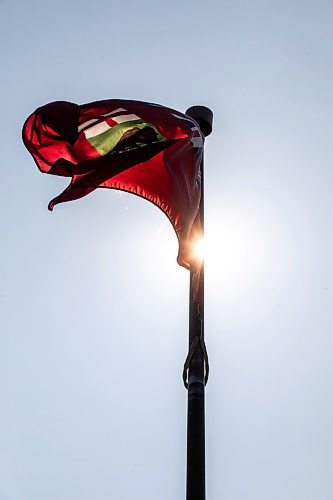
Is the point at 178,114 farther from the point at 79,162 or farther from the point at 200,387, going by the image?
the point at 200,387

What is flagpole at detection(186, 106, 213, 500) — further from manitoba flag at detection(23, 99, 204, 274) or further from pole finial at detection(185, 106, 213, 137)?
pole finial at detection(185, 106, 213, 137)

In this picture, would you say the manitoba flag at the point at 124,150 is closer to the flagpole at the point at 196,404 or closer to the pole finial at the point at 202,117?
the pole finial at the point at 202,117

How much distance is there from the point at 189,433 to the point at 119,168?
3729 millimetres

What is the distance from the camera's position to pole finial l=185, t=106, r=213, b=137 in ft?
28.9

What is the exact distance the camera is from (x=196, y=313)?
7059 mm

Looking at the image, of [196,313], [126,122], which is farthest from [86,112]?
[196,313]

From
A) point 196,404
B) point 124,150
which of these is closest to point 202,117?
point 124,150

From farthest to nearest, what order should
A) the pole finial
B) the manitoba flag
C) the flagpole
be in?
the pole finial < the manitoba flag < the flagpole

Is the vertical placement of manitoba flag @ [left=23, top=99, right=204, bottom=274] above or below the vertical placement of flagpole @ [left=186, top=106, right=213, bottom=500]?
above

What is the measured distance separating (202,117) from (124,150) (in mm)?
1055

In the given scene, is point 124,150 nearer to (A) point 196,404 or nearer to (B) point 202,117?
(B) point 202,117

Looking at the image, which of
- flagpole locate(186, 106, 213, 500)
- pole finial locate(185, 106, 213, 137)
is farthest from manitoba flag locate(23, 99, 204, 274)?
flagpole locate(186, 106, 213, 500)

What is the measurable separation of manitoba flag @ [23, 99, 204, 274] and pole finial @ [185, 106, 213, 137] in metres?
0.22

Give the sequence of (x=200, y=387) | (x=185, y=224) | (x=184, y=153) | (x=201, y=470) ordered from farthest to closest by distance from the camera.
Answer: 1. (x=184, y=153)
2. (x=185, y=224)
3. (x=200, y=387)
4. (x=201, y=470)
